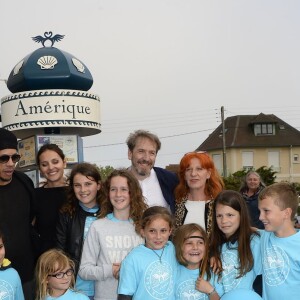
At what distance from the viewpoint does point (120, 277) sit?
14.4ft

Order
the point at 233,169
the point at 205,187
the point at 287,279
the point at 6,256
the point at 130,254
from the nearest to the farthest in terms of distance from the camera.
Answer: the point at 287,279 < the point at 130,254 < the point at 6,256 < the point at 205,187 < the point at 233,169

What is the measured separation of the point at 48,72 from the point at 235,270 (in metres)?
14.1

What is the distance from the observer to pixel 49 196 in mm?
5297

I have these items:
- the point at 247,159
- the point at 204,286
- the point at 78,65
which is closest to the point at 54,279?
the point at 204,286

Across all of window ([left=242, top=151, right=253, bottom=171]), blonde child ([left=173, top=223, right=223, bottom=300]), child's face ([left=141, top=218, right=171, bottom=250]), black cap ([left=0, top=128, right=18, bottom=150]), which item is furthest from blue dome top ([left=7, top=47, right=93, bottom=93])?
window ([left=242, top=151, right=253, bottom=171])

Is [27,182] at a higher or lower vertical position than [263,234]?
higher

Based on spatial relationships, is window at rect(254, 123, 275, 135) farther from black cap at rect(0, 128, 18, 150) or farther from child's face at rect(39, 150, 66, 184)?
black cap at rect(0, 128, 18, 150)

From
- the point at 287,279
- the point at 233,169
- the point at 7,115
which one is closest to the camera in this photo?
the point at 287,279

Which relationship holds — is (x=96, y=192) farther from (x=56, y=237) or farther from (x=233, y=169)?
(x=233, y=169)

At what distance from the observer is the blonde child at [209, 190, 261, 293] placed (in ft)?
14.2

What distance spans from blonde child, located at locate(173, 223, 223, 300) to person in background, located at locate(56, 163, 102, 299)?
0.92 metres

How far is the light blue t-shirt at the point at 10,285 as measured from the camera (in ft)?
14.5

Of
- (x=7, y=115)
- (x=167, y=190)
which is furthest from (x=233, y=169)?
(x=167, y=190)

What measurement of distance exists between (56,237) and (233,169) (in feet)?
150
